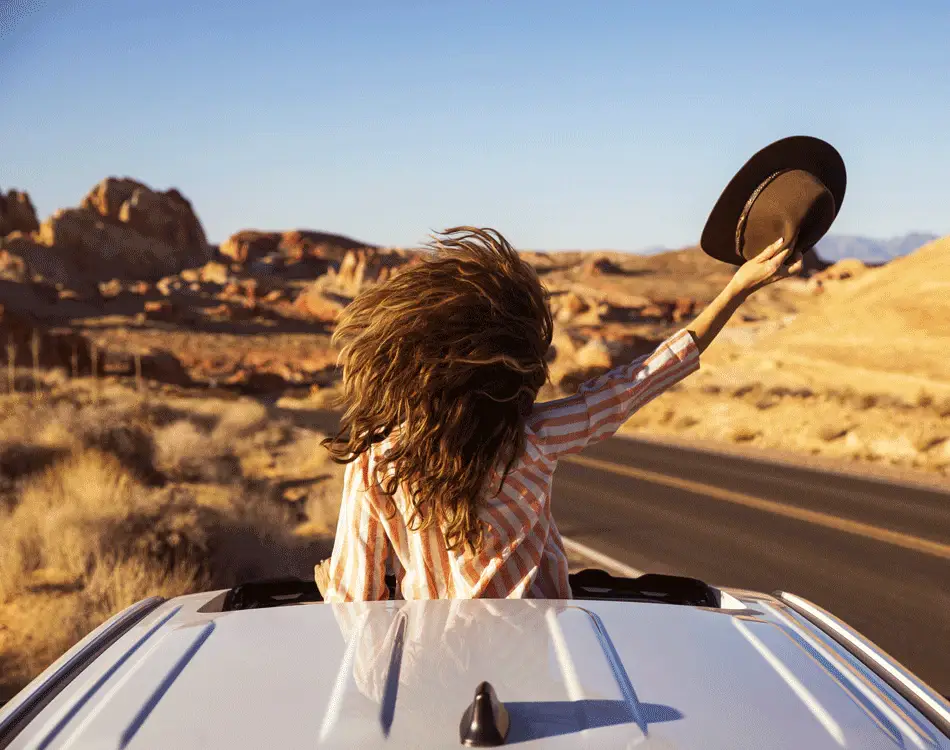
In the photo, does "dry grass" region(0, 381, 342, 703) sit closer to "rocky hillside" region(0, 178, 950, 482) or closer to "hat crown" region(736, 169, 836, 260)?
→ "rocky hillside" region(0, 178, 950, 482)

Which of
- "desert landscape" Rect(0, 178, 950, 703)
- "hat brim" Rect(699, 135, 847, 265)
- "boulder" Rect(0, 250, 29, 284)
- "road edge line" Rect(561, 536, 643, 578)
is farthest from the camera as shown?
"boulder" Rect(0, 250, 29, 284)

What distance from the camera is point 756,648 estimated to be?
1.83 m

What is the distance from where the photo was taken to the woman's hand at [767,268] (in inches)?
103

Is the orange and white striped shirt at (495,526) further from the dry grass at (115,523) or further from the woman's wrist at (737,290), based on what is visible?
the dry grass at (115,523)

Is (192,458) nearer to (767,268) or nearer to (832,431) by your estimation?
(832,431)

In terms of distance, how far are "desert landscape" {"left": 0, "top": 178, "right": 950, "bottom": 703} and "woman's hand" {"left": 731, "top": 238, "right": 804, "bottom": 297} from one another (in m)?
0.89

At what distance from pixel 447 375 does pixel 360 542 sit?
1.57ft

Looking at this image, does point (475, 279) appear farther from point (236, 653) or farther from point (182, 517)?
point (182, 517)

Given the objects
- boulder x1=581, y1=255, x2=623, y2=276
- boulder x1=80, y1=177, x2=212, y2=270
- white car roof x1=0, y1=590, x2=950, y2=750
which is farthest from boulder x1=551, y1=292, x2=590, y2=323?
white car roof x1=0, y1=590, x2=950, y2=750

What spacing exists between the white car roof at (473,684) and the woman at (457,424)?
0.33m

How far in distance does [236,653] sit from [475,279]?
1.02 meters

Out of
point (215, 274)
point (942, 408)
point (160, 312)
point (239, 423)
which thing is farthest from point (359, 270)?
point (942, 408)

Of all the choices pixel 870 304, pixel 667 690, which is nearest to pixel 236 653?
pixel 667 690

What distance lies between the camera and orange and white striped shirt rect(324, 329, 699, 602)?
2.40 metres
